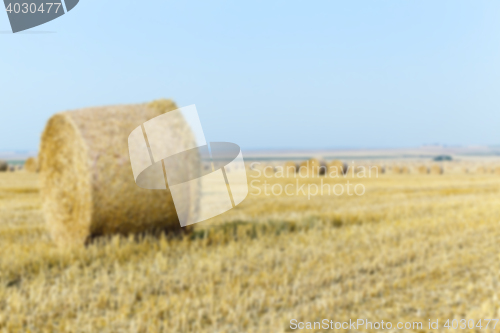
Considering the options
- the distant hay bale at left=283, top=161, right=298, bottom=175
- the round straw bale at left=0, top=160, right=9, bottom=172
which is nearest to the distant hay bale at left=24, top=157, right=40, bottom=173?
the round straw bale at left=0, top=160, right=9, bottom=172

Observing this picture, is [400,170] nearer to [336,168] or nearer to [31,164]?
[336,168]

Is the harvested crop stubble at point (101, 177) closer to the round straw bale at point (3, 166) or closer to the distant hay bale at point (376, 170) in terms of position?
the distant hay bale at point (376, 170)

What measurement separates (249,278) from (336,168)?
1975 cm

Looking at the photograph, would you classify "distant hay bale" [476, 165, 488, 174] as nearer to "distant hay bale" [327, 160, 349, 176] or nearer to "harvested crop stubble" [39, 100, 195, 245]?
"distant hay bale" [327, 160, 349, 176]

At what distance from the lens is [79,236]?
258 inches

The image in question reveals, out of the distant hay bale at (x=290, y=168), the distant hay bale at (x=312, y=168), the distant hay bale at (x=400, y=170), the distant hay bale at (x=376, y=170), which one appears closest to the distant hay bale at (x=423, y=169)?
the distant hay bale at (x=400, y=170)

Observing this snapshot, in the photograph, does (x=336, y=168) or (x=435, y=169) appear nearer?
(x=336, y=168)

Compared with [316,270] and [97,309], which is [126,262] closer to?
[97,309]

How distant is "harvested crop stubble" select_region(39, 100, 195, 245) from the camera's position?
6160 millimetres

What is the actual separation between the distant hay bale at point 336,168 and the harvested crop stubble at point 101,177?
18034 millimetres

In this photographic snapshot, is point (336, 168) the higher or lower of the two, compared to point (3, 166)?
lower

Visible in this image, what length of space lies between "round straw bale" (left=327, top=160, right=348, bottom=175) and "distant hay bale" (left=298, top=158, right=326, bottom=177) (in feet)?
1.10

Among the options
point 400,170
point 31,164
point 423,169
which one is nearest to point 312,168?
point 400,170

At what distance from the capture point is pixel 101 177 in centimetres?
612
